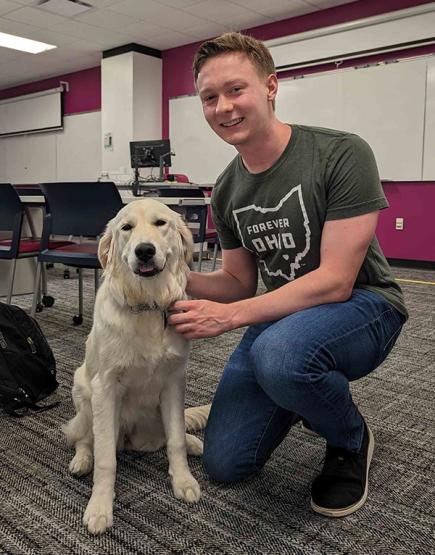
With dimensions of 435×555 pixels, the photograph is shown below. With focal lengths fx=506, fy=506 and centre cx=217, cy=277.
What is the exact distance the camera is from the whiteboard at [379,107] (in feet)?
18.9

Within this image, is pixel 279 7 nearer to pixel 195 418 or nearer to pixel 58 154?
pixel 58 154

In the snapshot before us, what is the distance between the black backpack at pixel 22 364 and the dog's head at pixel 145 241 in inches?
32.3

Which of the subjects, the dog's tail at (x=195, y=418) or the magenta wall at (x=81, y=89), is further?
the magenta wall at (x=81, y=89)

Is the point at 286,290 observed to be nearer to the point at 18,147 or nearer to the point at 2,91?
the point at 18,147

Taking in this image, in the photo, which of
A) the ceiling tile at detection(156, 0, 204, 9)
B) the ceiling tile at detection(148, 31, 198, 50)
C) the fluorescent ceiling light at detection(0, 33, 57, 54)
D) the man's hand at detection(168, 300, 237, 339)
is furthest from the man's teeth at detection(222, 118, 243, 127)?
the fluorescent ceiling light at detection(0, 33, 57, 54)

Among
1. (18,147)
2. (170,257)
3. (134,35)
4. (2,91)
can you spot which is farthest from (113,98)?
(170,257)

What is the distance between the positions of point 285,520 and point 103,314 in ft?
2.37

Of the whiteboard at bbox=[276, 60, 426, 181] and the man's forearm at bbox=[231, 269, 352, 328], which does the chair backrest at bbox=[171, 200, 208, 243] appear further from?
the whiteboard at bbox=[276, 60, 426, 181]

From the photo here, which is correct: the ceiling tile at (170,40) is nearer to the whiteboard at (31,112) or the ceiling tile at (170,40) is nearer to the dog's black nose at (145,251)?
the whiteboard at (31,112)

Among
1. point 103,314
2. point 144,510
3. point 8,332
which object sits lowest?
point 144,510

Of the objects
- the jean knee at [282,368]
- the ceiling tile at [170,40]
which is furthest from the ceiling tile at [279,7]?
the jean knee at [282,368]

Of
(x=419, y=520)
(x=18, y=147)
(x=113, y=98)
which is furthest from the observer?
(x=18, y=147)

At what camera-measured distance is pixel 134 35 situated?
739cm

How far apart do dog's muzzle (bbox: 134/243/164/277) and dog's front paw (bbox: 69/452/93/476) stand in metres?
0.61
